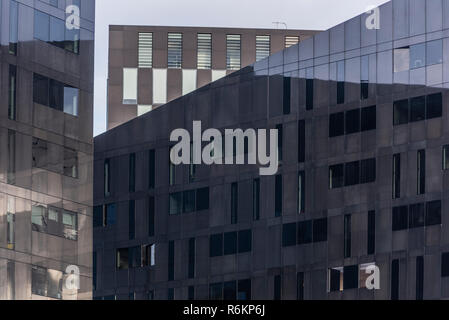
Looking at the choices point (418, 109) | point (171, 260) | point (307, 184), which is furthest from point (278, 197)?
point (418, 109)

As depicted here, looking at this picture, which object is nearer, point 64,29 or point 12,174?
point 12,174

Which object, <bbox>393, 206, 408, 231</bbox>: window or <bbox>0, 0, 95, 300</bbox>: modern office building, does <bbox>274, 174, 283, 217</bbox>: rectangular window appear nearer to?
<bbox>393, 206, 408, 231</bbox>: window

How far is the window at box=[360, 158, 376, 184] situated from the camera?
86.0 meters

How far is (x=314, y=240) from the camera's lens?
88.2 m

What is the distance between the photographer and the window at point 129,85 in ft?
429

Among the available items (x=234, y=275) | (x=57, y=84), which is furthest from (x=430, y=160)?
(x=57, y=84)

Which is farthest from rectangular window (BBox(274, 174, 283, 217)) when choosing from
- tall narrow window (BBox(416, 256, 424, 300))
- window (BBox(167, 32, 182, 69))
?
window (BBox(167, 32, 182, 69))

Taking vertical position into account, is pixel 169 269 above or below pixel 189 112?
below

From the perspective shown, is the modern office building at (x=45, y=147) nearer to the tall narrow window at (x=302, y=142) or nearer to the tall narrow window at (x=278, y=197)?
the tall narrow window at (x=278, y=197)

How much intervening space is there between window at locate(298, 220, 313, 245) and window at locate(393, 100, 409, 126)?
9.17 metres

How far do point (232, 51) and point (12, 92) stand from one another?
205 feet
